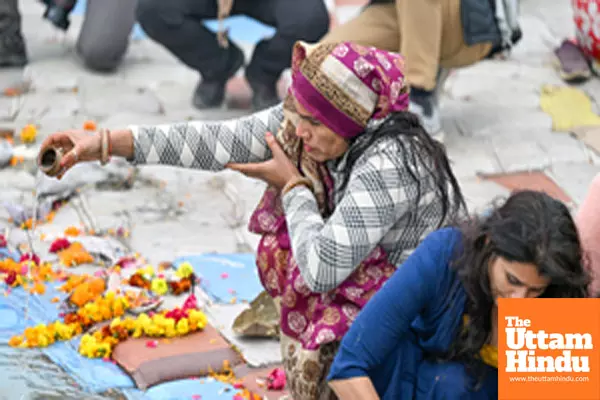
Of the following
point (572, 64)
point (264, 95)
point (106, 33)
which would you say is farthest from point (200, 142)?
point (572, 64)

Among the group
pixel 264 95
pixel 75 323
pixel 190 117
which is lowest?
pixel 190 117

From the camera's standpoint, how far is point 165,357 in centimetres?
326

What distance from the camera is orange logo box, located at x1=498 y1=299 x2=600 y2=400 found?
223 cm

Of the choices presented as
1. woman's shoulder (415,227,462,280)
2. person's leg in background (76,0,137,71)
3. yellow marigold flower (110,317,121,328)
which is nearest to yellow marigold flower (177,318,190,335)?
yellow marigold flower (110,317,121,328)

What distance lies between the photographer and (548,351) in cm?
223

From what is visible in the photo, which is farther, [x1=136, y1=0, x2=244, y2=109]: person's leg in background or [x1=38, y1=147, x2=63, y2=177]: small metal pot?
[x1=136, y1=0, x2=244, y2=109]: person's leg in background

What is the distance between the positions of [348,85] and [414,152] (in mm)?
247

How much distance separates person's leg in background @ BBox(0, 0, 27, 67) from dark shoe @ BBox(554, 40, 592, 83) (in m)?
3.15

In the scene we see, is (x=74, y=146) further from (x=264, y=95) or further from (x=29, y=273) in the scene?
(x=264, y=95)

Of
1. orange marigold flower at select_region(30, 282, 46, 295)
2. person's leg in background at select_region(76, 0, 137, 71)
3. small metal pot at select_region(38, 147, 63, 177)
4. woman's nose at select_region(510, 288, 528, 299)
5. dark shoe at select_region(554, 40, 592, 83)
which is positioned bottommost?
person's leg in background at select_region(76, 0, 137, 71)

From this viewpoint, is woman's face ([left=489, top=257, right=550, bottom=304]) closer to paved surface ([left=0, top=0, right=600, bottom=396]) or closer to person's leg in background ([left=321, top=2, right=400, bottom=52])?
paved surface ([left=0, top=0, right=600, bottom=396])

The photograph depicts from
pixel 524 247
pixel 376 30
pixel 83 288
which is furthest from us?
pixel 376 30

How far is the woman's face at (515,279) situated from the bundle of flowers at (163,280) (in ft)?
5.42

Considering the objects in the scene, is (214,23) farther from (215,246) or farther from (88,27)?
(215,246)
